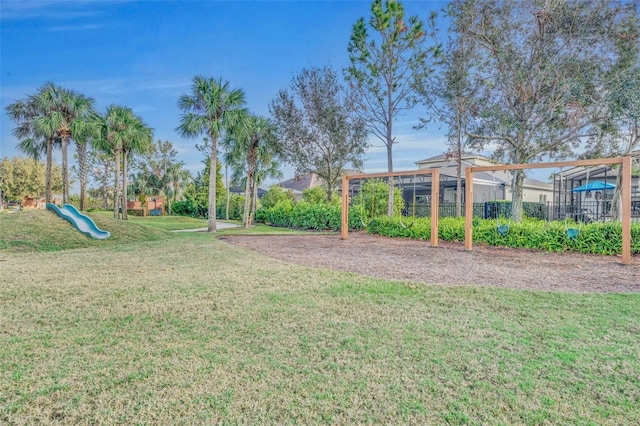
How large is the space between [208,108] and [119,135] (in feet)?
27.9

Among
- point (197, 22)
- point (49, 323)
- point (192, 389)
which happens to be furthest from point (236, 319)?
point (197, 22)

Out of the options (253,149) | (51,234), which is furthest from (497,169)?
(253,149)

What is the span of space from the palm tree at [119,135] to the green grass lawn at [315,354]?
17.7 meters

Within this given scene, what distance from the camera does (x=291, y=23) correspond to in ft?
38.3

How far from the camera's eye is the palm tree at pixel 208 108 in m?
14.7

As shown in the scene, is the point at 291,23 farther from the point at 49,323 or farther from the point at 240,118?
the point at 49,323

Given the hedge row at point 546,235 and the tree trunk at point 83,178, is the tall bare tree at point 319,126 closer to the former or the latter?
the hedge row at point 546,235

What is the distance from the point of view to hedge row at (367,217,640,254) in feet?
26.2

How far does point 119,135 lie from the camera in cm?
2006

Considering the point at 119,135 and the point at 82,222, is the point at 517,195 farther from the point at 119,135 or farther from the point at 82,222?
the point at 119,135

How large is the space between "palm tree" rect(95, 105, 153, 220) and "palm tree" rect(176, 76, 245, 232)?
7530mm

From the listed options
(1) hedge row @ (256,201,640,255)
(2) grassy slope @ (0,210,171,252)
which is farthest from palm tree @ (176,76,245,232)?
(1) hedge row @ (256,201,640,255)

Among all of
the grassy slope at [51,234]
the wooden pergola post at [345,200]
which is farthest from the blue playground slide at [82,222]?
the wooden pergola post at [345,200]

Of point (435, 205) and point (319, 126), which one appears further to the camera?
point (319, 126)
